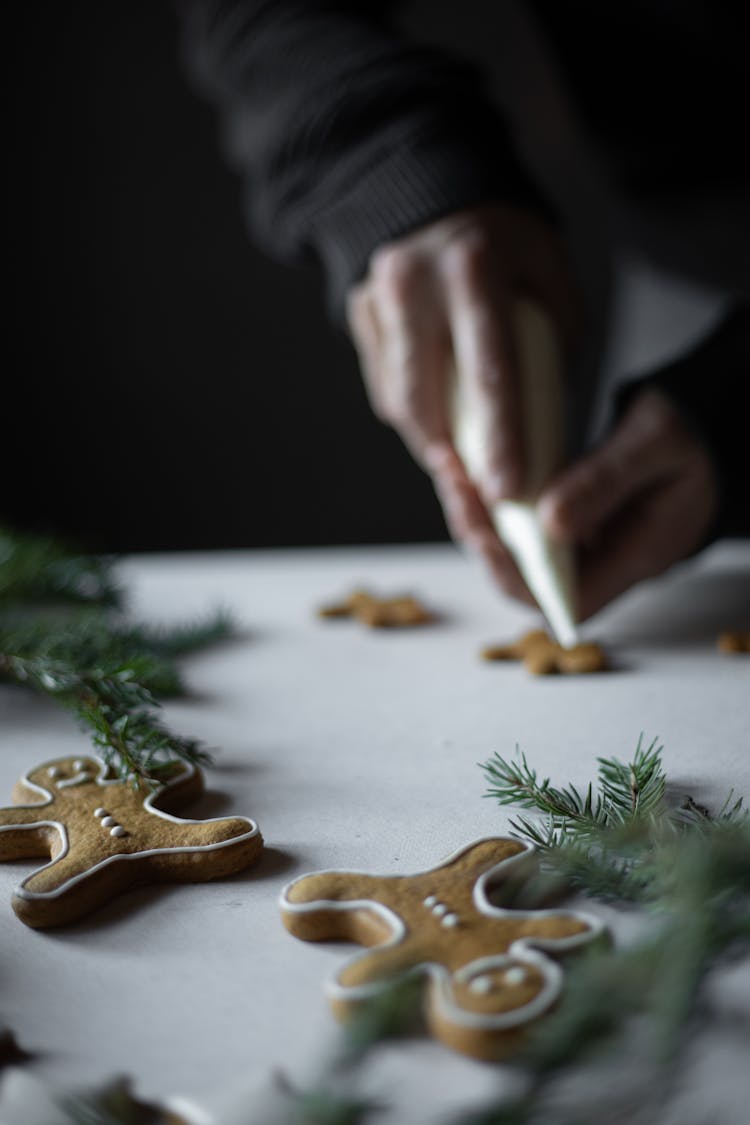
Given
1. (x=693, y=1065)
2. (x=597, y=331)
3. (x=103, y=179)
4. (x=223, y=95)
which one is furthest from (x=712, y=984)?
(x=103, y=179)

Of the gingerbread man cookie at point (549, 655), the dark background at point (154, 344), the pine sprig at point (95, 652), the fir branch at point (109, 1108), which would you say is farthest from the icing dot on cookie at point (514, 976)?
the dark background at point (154, 344)

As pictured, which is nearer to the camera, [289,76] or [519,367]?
[519,367]

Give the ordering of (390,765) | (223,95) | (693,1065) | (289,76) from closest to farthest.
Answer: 1. (693,1065)
2. (390,765)
3. (289,76)
4. (223,95)

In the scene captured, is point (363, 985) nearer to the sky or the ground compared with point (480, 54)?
nearer to the ground

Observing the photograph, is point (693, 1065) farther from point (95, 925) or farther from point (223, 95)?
point (223, 95)

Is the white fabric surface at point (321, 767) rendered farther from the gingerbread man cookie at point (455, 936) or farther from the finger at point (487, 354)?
the finger at point (487, 354)

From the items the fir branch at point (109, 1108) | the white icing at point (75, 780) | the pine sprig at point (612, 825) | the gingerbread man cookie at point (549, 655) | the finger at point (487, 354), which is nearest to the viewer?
the fir branch at point (109, 1108)
